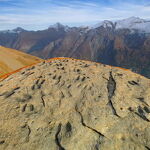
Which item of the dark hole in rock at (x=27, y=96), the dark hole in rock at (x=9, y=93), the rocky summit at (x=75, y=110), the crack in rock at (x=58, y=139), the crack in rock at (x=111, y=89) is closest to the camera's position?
the crack in rock at (x=58, y=139)

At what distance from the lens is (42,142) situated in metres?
10.5

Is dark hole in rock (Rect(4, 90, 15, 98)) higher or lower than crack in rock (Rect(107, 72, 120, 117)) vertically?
lower

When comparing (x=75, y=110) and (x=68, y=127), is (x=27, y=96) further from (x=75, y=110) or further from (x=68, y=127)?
(x=68, y=127)

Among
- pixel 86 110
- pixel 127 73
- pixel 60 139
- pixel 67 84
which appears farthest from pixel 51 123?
pixel 127 73

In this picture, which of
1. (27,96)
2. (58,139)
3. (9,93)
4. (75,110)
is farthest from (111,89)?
(9,93)

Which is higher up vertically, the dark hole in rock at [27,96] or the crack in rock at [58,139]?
the dark hole in rock at [27,96]

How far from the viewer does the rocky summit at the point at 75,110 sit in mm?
10531

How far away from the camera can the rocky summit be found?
34.6 feet

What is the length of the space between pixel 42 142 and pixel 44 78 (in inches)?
254

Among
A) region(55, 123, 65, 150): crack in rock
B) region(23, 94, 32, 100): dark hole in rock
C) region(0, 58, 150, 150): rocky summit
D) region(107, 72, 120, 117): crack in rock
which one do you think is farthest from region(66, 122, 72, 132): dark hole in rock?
region(23, 94, 32, 100): dark hole in rock

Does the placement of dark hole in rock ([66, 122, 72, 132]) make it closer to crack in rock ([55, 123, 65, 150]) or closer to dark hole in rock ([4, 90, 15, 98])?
crack in rock ([55, 123, 65, 150])

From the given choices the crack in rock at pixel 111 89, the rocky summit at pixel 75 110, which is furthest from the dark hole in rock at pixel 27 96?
the crack in rock at pixel 111 89

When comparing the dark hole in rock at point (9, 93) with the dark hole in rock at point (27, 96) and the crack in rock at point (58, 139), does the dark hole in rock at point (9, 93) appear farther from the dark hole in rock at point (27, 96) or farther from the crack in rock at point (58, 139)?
the crack in rock at point (58, 139)

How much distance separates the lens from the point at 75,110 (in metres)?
12.7
